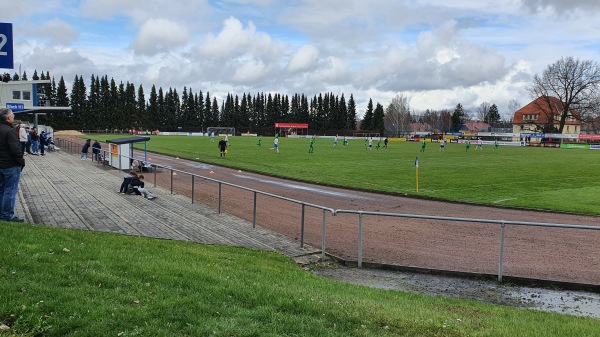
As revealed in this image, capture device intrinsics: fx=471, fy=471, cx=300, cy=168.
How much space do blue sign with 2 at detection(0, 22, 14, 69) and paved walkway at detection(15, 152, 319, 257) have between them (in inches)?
150

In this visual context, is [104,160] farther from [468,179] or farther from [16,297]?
[16,297]

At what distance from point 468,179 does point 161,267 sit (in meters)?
22.7

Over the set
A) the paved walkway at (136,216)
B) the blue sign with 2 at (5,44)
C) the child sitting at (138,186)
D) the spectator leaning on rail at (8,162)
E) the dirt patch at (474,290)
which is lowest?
the dirt patch at (474,290)

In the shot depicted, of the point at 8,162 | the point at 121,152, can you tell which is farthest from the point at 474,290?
the point at 121,152

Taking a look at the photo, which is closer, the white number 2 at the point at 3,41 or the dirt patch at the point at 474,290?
the dirt patch at the point at 474,290

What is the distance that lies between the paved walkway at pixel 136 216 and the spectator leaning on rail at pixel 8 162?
5.27 feet

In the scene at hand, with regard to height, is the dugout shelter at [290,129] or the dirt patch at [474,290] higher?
the dugout shelter at [290,129]

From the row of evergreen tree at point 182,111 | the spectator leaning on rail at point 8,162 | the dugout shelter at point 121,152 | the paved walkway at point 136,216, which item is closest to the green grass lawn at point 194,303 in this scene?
the spectator leaning on rail at point 8,162

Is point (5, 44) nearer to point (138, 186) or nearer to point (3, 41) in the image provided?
point (3, 41)

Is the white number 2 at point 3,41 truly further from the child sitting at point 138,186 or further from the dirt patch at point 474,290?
the child sitting at point 138,186

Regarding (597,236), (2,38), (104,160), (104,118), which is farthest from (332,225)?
(104,118)

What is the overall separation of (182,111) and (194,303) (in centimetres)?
14464

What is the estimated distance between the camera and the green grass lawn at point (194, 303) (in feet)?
13.6

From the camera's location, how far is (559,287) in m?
8.24
